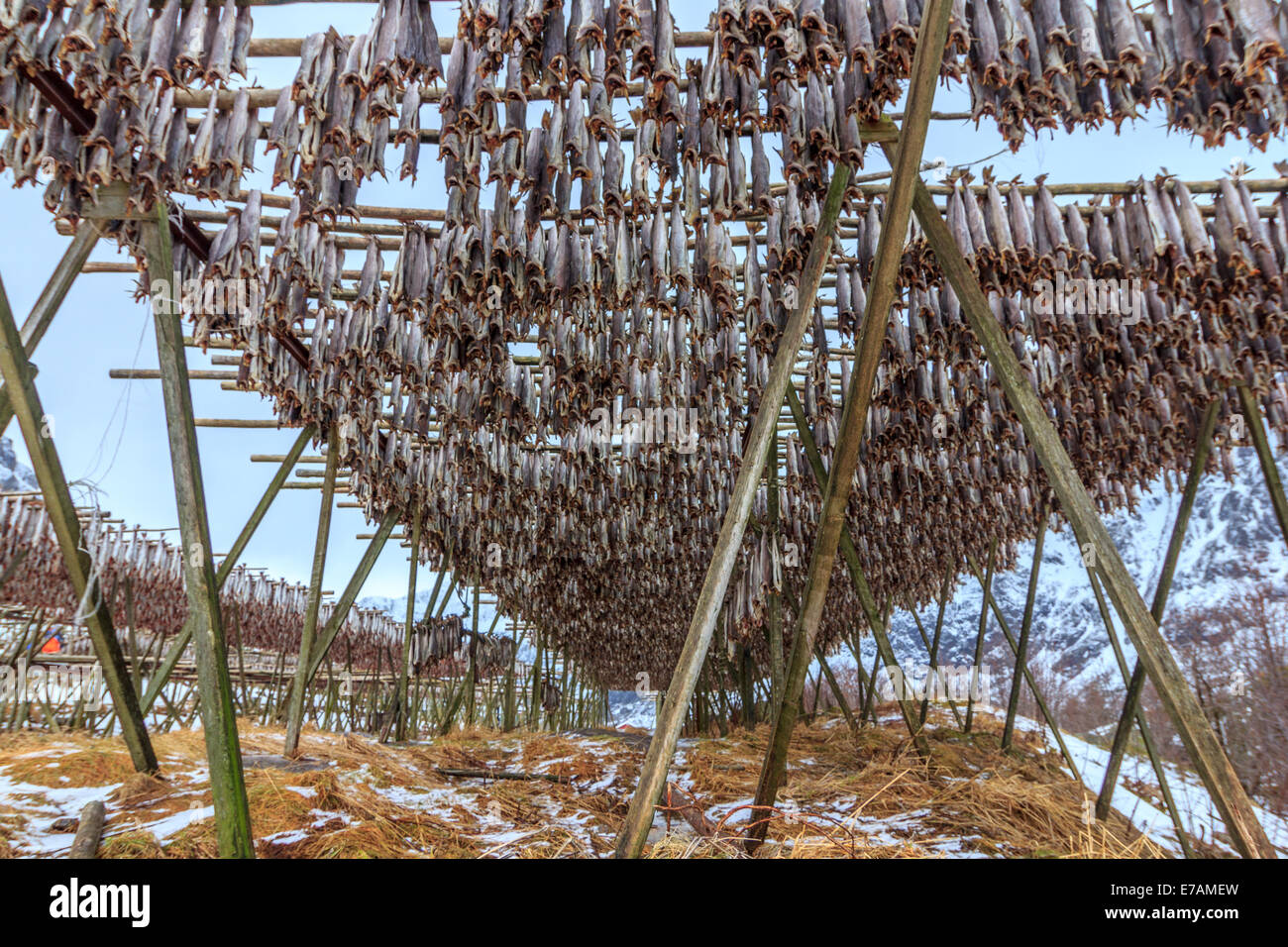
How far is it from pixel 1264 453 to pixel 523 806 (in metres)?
5.79

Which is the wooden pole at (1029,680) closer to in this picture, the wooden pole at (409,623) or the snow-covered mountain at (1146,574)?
the wooden pole at (409,623)

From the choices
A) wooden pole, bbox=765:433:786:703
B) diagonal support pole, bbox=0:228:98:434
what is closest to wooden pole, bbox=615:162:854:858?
wooden pole, bbox=765:433:786:703

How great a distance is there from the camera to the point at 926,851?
308 cm

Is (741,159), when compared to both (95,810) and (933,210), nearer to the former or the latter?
(933,210)

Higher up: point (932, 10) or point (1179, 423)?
point (932, 10)

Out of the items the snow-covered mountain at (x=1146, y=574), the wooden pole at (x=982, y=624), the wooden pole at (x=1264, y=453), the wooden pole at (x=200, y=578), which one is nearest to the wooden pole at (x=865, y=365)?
the wooden pole at (x=200, y=578)

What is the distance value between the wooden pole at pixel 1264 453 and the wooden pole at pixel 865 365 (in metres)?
3.92

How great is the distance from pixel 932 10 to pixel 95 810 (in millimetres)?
4834

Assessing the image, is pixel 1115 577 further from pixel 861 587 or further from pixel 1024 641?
pixel 1024 641

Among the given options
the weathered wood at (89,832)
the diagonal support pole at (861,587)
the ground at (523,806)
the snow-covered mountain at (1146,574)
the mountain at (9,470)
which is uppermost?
the diagonal support pole at (861,587)

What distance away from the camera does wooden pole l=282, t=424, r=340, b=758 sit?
604 centimetres

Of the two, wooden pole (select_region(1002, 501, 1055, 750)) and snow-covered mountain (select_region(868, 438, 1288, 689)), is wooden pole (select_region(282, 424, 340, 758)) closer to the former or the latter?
wooden pole (select_region(1002, 501, 1055, 750))

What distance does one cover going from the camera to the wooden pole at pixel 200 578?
2.88 meters
